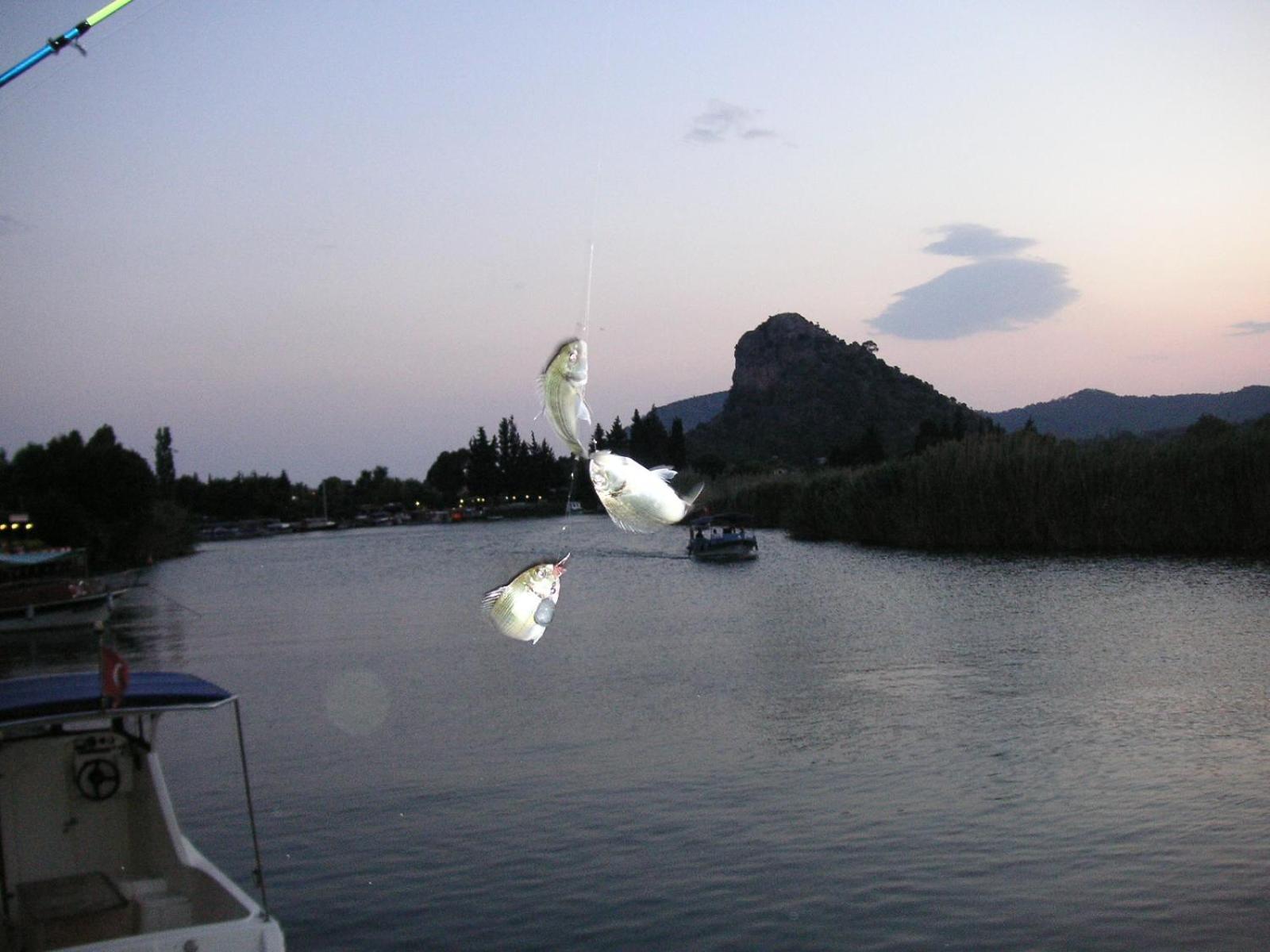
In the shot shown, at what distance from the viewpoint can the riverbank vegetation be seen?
42.3 metres

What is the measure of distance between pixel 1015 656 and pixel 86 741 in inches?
834

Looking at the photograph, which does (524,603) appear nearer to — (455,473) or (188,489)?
(455,473)

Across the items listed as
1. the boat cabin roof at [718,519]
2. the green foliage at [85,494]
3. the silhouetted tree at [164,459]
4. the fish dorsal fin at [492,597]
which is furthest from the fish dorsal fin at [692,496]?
the silhouetted tree at [164,459]

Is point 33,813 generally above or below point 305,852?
above

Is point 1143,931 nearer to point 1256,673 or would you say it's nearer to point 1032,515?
point 1256,673

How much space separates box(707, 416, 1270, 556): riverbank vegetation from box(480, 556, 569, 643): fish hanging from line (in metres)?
34.7

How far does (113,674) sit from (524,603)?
250 inches

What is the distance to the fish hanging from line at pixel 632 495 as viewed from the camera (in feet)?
6.45

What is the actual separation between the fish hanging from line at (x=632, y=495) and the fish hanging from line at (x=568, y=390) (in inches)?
2.1

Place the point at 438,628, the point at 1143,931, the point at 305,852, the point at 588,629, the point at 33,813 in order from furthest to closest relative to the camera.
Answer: the point at 438,628 → the point at 588,629 → the point at 305,852 → the point at 1143,931 → the point at 33,813

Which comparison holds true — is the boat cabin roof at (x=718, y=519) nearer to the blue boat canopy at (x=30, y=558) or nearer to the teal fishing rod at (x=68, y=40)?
the teal fishing rod at (x=68, y=40)

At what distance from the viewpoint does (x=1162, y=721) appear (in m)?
19.2

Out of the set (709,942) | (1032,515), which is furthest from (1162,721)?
(1032,515)

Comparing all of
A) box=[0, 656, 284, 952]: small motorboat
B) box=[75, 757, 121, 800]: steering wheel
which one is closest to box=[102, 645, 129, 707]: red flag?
box=[0, 656, 284, 952]: small motorboat
